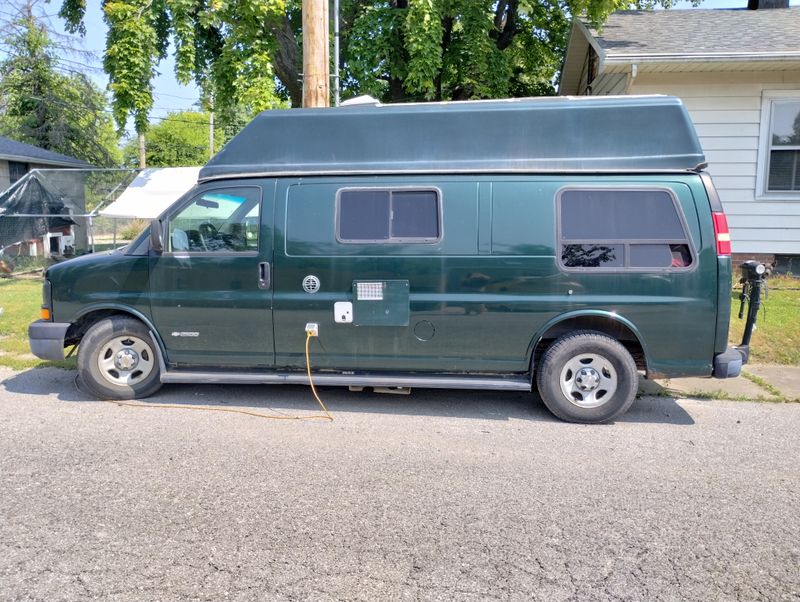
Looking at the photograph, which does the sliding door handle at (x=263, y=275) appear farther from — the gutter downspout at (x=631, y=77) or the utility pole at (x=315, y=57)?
the gutter downspout at (x=631, y=77)

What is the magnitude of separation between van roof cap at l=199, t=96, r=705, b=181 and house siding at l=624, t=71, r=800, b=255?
5.88 meters

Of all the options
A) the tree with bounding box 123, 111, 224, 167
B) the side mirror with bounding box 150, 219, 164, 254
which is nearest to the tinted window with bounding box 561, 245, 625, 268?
the side mirror with bounding box 150, 219, 164, 254

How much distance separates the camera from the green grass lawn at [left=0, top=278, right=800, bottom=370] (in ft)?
24.1

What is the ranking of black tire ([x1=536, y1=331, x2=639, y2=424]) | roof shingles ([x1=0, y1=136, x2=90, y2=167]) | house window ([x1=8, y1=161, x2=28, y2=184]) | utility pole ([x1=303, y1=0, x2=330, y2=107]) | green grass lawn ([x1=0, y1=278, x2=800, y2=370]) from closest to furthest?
black tire ([x1=536, y1=331, x2=639, y2=424]) → green grass lawn ([x1=0, y1=278, x2=800, y2=370]) → utility pole ([x1=303, y1=0, x2=330, y2=107]) → roof shingles ([x1=0, y1=136, x2=90, y2=167]) → house window ([x1=8, y1=161, x2=28, y2=184])

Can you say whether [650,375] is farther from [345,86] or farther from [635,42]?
[345,86]

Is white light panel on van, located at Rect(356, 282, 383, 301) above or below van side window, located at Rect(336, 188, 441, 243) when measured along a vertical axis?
below

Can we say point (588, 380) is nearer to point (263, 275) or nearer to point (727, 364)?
point (727, 364)

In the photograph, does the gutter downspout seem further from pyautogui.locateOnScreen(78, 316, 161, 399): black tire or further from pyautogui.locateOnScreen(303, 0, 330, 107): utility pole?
pyautogui.locateOnScreen(78, 316, 161, 399): black tire

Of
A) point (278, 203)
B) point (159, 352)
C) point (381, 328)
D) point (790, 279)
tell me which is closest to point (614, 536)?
point (381, 328)

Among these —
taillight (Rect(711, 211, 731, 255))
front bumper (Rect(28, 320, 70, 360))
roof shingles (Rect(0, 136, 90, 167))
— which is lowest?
front bumper (Rect(28, 320, 70, 360))

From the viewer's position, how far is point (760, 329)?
7949mm

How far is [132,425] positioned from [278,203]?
222 cm

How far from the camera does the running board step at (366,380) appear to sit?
549 centimetres

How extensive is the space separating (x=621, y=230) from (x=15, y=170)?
69.0 ft
